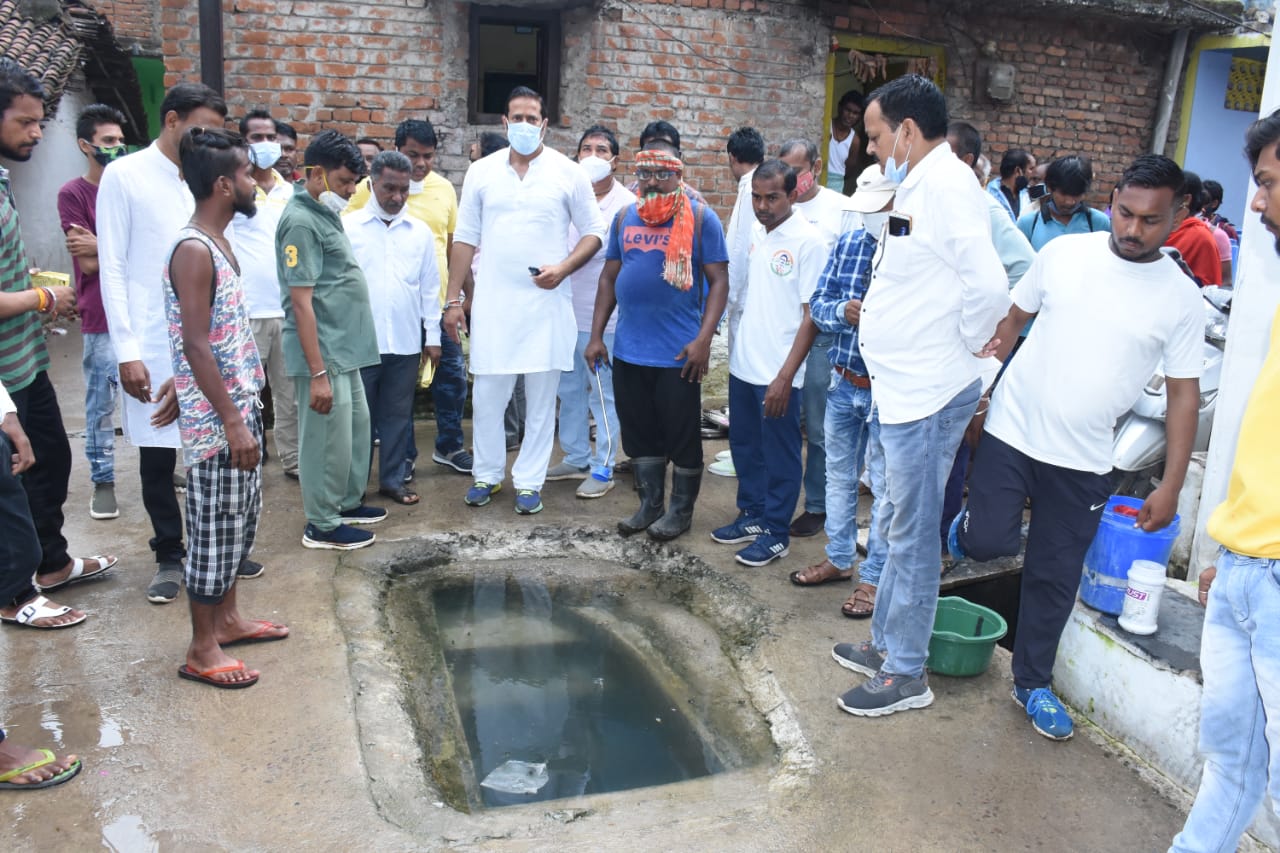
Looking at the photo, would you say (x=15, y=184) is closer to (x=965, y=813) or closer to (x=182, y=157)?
(x=182, y=157)

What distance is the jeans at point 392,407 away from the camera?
209 inches

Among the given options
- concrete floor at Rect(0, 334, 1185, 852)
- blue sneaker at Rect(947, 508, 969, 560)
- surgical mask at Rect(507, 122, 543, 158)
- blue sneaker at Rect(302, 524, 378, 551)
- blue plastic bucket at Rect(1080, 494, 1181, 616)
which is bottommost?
concrete floor at Rect(0, 334, 1185, 852)

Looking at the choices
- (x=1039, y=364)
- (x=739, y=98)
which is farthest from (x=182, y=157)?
(x=739, y=98)

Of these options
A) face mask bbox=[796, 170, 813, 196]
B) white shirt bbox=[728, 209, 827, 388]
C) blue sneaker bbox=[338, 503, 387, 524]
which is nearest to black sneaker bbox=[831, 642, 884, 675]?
white shirt bbox=[728, 209, 827, 388]

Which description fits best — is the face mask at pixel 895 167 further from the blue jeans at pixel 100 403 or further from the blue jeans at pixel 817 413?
the blue jeans at pixel 100 403

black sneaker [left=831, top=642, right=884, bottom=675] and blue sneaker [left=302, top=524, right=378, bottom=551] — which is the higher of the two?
blue sneaker [left=302, top=524, right=378, bottom=551]

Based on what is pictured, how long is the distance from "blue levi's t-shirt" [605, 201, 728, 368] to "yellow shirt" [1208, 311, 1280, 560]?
2.85 metres

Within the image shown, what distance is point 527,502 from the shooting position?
5285 millimetres

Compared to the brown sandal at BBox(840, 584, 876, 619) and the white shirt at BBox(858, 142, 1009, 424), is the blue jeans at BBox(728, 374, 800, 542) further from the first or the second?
the white shirt at BBox(858, 142, 1009, 424)

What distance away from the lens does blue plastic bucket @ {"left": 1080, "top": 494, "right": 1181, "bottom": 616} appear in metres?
3.46

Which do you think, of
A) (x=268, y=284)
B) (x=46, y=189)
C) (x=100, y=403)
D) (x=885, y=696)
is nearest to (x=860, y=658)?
(x=885, y=696)

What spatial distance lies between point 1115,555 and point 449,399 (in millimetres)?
3887

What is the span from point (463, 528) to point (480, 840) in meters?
2.42

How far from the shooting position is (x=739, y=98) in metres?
8.74
